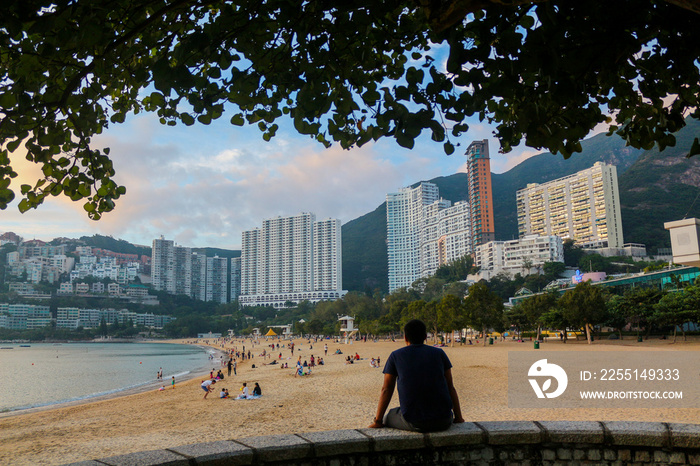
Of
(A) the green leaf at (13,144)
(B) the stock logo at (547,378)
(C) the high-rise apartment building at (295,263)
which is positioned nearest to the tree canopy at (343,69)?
(A) the green leaf at (13,144)

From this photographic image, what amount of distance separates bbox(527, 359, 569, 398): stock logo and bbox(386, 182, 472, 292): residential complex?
414 ft

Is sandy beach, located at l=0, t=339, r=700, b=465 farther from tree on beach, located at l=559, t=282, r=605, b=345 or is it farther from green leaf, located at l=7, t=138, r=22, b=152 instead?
tree on beach, located at l=559, t=282, r=605, b=345

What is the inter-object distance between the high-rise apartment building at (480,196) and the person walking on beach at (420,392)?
147 m

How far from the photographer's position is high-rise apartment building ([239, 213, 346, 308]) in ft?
600

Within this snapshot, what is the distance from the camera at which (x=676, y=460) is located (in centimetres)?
319

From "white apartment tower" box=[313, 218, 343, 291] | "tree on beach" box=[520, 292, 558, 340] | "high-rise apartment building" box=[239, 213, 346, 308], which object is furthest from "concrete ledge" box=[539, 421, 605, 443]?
"white apartment tower" box=[313, 218, 343, 291]

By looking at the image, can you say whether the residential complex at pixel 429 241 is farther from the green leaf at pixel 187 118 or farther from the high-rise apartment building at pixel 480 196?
the green leaf at pixel 187 118

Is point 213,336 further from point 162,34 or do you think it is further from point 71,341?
point 162,34

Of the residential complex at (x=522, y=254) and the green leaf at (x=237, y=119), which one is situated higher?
the residential complex at (x=522, y=254)

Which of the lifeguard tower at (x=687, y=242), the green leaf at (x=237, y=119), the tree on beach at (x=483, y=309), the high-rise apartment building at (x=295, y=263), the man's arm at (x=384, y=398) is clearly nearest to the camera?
the man's arm at (x=384, y=398)

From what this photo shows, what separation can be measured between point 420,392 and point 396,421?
0.30 meters

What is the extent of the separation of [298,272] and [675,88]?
18659 cm

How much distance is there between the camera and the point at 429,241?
177500 millimetres

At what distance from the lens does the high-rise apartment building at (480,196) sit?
480 ft
